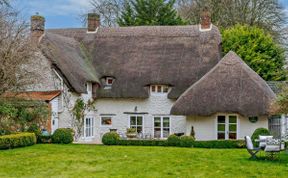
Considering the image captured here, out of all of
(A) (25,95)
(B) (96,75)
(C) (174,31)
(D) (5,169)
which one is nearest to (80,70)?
(B) (96,75)

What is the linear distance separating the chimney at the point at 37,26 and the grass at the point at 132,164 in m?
11.6

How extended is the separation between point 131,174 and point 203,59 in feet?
66.0

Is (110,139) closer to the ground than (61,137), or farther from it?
closer to the ground

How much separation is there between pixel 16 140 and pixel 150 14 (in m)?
27.2

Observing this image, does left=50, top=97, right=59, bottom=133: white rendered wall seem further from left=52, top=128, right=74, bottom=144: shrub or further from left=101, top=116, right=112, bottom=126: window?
left=101, top=116, right=112, bottom=126: window

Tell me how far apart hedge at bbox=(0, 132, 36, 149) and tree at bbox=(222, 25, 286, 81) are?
1873 centimetres

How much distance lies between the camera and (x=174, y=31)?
119 ft

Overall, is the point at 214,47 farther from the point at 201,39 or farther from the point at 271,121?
the point at 271,121

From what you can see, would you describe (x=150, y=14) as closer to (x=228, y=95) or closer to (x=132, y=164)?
(x=228, y=95)

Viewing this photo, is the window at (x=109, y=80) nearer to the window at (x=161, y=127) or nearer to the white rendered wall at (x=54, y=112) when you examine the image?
the window at (x=161, y=127)

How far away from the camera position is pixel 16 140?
72.9 ft

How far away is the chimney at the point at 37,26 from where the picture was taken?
1211 inches

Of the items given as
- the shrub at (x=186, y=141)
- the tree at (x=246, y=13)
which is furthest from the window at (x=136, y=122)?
the tree at (x=246, y=13)

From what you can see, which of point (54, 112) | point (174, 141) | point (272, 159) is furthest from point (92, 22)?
point (272, 159)
